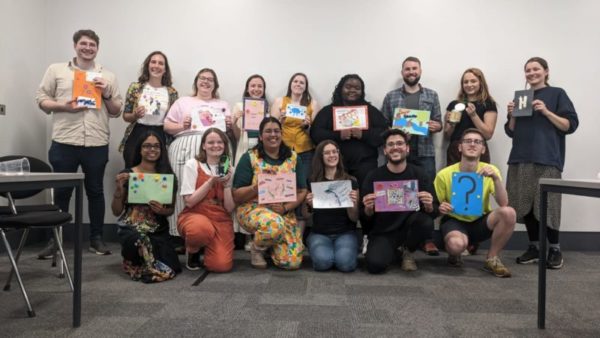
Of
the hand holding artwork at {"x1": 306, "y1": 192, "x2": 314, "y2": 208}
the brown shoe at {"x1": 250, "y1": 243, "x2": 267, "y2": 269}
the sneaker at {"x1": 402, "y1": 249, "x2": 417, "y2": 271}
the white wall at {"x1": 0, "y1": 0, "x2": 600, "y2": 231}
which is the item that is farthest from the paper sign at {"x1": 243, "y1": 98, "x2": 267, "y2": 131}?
the sneaker at {"x1": 402, "y1": 249, "x2": 417, "y2": 271}

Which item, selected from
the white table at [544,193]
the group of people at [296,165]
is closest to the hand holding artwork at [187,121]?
the group of people at [296,165]

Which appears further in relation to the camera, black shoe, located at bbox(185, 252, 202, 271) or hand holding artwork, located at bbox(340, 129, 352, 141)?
hand holding artwork, located at bbox(340, 129, 352, 141)

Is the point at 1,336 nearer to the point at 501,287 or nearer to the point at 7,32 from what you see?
the point at 501,287

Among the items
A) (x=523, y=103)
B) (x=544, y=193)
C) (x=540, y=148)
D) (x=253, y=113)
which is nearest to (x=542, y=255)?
(x=544, y=193)

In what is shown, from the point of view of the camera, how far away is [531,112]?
3.35m

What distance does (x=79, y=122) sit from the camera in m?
3.41

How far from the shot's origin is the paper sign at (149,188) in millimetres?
2805

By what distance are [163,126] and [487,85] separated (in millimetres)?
3064

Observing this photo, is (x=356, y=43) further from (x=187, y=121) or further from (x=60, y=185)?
(x=60, y=185)

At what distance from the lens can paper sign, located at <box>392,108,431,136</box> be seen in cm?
357

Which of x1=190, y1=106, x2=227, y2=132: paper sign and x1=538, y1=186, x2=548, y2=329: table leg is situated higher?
x1=190, y1=106, x2=227, y2=132: paper sign

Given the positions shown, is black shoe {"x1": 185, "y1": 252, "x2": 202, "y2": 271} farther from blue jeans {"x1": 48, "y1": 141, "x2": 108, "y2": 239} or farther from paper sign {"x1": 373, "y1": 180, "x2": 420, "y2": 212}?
paper sign {"x1": 373, "y1": 180, "x2": 420, "y2": 212}

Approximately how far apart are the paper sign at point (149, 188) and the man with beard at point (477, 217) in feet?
6.36

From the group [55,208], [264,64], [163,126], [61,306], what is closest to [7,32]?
[163,126]
